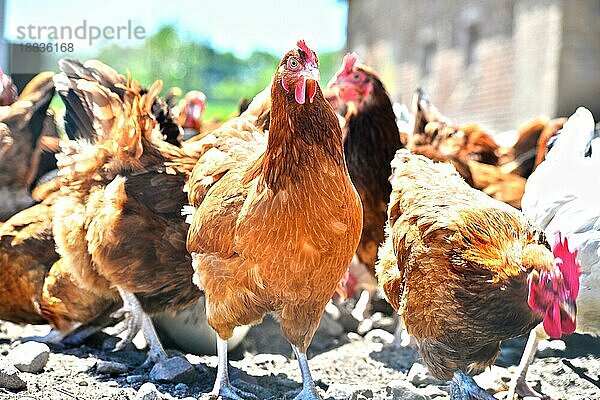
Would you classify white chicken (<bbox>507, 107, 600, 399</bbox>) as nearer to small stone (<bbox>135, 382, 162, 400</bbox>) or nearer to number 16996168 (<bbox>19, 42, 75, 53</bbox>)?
small stone (<bbox>135, 382, 162, 400</bbox>)

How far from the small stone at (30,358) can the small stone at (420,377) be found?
62.3 inches

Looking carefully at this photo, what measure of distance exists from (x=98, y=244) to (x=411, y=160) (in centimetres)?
145

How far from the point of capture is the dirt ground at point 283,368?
257cm

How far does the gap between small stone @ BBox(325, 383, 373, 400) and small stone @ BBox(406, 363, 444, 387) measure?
0.28 m

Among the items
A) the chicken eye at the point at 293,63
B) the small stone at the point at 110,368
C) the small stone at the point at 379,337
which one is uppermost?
the chicken eye at the point at 293,63

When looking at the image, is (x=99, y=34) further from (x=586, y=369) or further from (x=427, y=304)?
(x=586, y=369)

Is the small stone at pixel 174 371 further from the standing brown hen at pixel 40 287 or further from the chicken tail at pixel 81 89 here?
the chicken tail at pixel 81 89

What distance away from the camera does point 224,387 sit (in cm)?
254

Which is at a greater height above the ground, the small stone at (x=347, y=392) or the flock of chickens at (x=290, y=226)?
the flock of chickens at (x=290, y=226)

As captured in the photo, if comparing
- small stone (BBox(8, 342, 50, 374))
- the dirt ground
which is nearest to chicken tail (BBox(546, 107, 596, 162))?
the dirt ground

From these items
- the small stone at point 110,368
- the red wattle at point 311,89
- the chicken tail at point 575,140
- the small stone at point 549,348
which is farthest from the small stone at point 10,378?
the chicken tail at point 575,140

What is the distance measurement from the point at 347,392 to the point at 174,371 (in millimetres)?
744

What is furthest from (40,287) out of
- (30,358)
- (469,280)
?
(469,280)

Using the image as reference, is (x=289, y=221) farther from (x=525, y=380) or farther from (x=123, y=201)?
(x=525, y=380)
